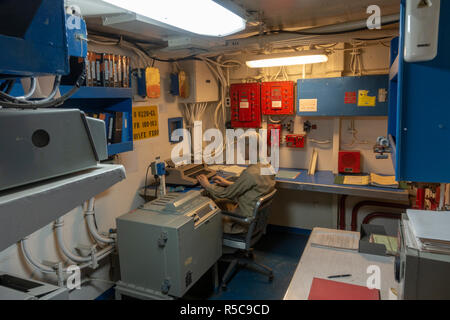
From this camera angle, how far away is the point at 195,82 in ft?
11.5

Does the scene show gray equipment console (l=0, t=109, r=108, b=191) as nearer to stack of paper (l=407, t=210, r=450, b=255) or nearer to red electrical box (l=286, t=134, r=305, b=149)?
stack of paper (l=407, t=210, r=450, b=255)

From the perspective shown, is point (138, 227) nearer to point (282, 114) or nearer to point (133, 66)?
point (133, 66)

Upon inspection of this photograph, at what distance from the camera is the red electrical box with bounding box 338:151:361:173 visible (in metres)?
3.48

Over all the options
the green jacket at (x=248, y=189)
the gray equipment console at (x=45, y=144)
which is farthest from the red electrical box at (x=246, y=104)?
the gray equipment console at (x=45, y=144)

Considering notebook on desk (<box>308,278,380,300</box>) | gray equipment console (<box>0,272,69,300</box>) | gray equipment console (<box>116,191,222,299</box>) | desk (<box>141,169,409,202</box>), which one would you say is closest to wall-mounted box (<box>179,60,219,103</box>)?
desk (<box>141,169,409,202</box>)

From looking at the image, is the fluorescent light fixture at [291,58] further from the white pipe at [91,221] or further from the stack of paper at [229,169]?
the white pipe at [91,221]

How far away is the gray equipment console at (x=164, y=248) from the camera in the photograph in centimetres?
225

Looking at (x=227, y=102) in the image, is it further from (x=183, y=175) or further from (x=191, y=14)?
(x=191, y=14)

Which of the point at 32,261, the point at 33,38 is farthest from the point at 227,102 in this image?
the point at 33,38

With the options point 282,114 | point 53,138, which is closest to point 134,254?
point 53,138

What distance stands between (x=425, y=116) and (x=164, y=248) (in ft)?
5.88

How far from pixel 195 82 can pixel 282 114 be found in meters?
1.09

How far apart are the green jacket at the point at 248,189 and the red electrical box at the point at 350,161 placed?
1.11 m

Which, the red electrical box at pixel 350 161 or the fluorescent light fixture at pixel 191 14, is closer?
the fluorescent light fixture at pixel 191 14
